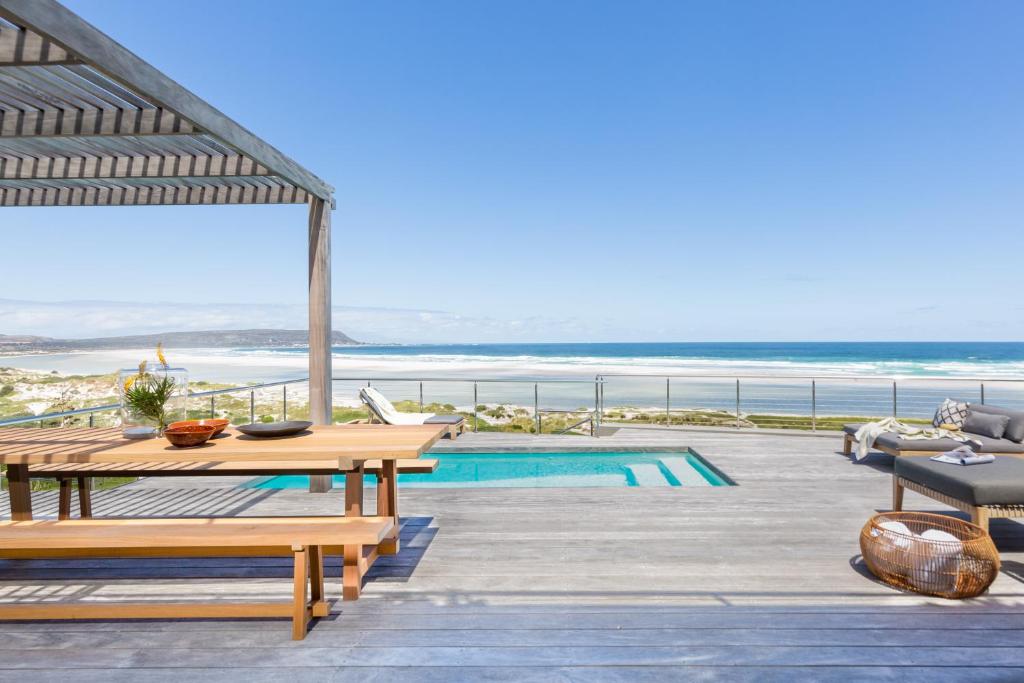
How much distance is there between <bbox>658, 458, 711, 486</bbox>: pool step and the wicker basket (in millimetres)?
2149

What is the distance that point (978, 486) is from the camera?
2412 millimetres

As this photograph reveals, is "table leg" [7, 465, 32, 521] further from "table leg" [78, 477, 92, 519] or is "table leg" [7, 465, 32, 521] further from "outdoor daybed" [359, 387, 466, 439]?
"outdoor daybed" [359, 387, 466, 439]

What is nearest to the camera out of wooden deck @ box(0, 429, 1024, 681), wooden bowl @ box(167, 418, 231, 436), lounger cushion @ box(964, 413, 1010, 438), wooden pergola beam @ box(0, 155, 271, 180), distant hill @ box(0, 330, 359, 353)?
wooden deck @ box(0, 429, 1024, 681)

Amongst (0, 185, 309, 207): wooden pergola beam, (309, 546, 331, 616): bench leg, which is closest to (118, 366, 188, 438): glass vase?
(309, 546, 331, 616): bench leg

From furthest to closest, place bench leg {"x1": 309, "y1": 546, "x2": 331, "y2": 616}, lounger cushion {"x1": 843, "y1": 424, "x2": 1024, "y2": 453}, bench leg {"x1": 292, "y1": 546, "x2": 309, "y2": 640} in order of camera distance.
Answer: lounger cushion {"x1": 843, "y1": 424, "x2": 1024, "y2": 453} → bench leg {"x1": 309, "y1": 546, "x2": 331, "y2": 616} → bench leg {"x1": 292, "y1": 546, "x2": 309, "y2": 640}

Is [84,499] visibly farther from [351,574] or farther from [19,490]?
[351,574]

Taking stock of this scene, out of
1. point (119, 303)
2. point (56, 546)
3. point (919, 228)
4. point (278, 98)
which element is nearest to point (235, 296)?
point (119, 303)

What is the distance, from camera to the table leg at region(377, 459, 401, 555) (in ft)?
8.25

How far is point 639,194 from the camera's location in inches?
677

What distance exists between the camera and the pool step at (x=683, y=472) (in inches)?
175

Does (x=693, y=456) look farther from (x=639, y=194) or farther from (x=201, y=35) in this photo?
(x=639, y=194)

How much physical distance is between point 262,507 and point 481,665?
2.33m

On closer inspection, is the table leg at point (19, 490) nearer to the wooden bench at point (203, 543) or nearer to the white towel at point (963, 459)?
the wooden bench at point (203, 543)

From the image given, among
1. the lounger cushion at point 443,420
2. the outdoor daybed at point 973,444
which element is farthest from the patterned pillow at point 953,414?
the lounger cushion at point 443,420
